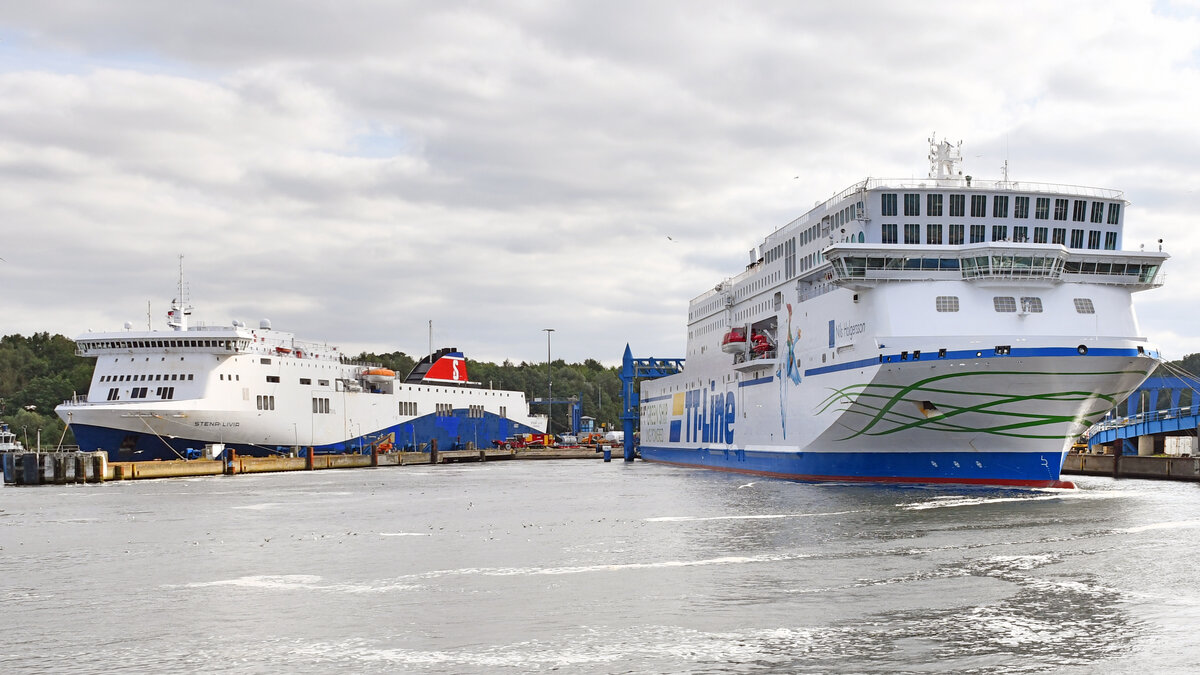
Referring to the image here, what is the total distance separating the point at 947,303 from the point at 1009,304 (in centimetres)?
221

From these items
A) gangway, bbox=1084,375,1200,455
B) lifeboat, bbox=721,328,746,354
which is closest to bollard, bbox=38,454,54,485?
lifeboat, bbox=721,328,746,354

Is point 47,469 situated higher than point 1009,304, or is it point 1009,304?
point 1009,304

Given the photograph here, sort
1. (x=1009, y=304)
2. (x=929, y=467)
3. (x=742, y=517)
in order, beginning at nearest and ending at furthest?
(x=742, y=517) → (x=1009, y=304) → (x=929, y=467)

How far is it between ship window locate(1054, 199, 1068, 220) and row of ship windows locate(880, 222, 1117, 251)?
1.52 ft

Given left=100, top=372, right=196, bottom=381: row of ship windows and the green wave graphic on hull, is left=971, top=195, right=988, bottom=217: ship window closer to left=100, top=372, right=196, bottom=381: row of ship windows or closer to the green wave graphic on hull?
the green wave graphic on hull

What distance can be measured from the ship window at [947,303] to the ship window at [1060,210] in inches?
286

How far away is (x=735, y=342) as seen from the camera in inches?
2318

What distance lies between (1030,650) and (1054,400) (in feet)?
82.9

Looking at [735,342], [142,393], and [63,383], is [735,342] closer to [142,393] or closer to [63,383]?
[142,393]

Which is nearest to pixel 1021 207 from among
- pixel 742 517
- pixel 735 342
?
pixel 735 342

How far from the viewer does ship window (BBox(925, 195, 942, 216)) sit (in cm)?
4419

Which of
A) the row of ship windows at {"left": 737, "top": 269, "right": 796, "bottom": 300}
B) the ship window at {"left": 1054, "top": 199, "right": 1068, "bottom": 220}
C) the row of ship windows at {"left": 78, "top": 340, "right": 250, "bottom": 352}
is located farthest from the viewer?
the row of ship windows at {"left": 78, "top": 340, "right": 250, "bottom": 352}

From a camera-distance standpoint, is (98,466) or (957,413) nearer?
(957,413)

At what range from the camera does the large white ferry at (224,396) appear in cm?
6694
